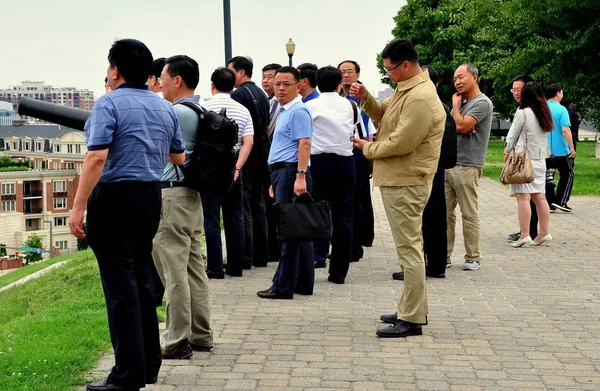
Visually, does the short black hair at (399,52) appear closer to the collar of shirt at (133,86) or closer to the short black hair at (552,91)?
the collar of shirt at (133,86)

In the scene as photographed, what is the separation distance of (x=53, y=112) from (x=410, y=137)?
2464mm

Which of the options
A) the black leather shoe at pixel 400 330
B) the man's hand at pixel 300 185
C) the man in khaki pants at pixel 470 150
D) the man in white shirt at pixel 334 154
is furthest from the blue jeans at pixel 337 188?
the black leather shoe at pixel 400 330

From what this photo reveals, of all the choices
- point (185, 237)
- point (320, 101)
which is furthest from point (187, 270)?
point (320, 101)

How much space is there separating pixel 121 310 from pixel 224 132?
5.11 feet

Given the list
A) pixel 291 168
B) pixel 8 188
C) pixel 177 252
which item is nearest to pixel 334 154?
pixel 291 168

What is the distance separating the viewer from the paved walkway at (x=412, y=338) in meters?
6.29

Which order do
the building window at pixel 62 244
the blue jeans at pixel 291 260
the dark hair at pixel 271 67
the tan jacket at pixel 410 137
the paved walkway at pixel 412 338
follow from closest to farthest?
1. the paved walkway at pixel 412 338
2. the tan jacket at pixel 410 137
3. the blue jeans at pixel 291 260
4. the dark hair at pixel 271 67
5. the building window at pixel 62 244

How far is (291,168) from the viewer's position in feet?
30.0

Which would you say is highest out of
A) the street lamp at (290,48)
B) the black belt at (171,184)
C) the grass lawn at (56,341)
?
the street lamp at (290,48)

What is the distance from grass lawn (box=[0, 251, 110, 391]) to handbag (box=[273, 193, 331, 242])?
1.66m

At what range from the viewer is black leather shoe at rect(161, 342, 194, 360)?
263 inches

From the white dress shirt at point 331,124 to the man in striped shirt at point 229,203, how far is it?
2.30ft

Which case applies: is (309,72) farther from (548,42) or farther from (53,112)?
(548,42)

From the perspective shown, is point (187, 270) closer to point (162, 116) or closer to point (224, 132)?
point (224, 132)
